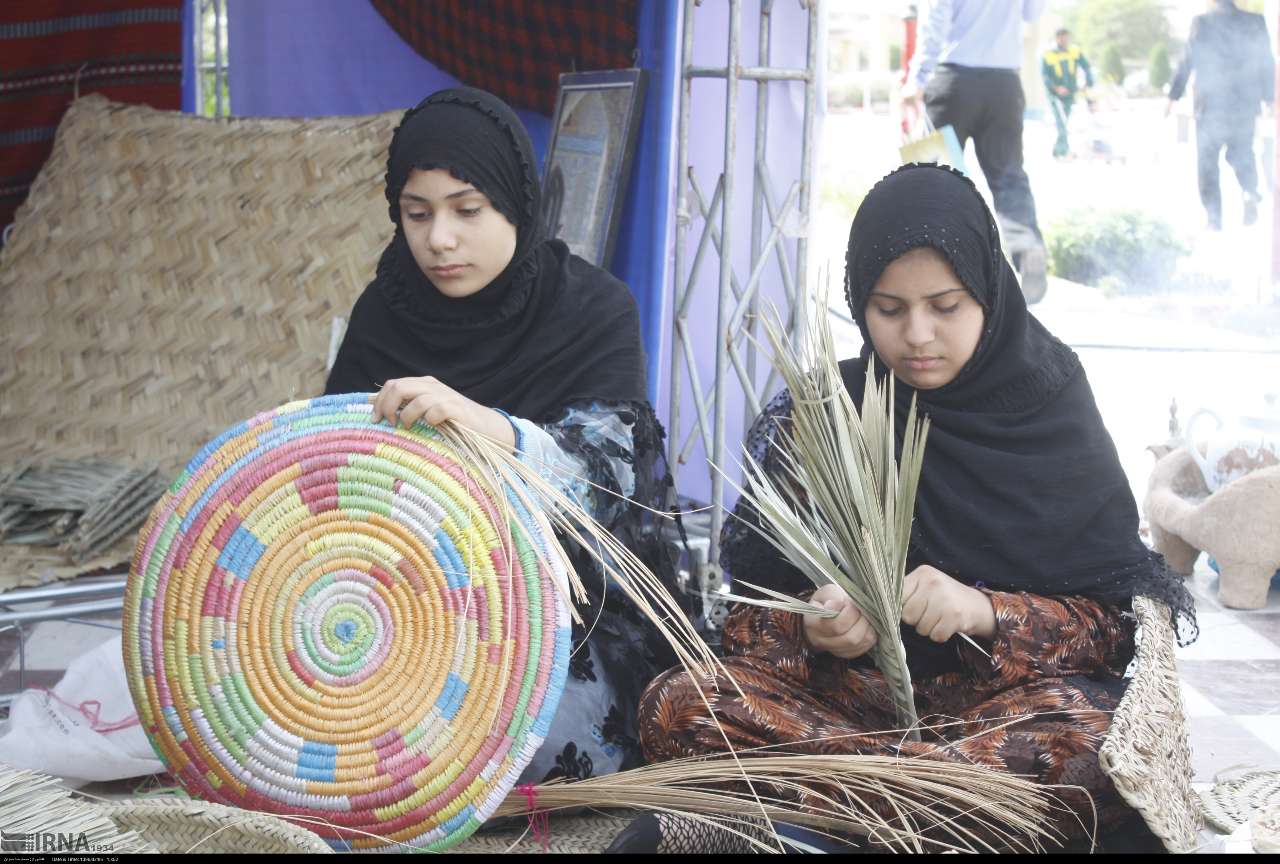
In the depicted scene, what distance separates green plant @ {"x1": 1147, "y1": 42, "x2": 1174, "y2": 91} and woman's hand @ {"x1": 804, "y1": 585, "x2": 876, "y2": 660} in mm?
10859

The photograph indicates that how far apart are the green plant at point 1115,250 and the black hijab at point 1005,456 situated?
7670 mm

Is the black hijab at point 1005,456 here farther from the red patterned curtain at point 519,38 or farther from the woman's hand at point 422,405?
the red patterned curtain at point 519,38

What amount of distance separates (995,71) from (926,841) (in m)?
5.46

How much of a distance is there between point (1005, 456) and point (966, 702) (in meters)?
0.38

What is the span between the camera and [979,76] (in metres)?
6.75

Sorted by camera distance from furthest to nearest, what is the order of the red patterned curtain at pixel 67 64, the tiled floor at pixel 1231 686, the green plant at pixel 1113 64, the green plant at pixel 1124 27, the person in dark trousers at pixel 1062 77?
the green plant at pixel 1124 27 < the green plant at pixel 1113 64 < the person in dark trousers at pixel 1062 77 < the red patterned curtain at pixel 67 64 < the tiled floor at pixel 1231 686

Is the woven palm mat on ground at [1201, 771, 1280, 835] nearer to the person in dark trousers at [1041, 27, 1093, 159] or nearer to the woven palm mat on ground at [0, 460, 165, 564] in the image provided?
the woven palm mat on ground at [0, 460, 165, 564]

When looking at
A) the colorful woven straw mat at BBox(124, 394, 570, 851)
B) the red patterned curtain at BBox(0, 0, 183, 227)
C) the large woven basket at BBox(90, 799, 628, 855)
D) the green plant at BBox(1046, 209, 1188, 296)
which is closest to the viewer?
the large woven basket at BBox(90, 799, 628, 855)

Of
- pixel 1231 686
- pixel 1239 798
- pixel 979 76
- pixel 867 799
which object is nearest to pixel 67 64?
pixel 867 799

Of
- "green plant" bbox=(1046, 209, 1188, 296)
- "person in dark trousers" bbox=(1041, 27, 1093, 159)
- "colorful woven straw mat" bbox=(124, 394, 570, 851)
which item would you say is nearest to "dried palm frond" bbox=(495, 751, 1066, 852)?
"colorful woven straw mat" bbox=(124, 394, 570, 851)

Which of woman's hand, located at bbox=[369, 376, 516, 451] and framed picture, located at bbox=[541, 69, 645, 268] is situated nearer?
woman's hand, located at bbox=[369, 376, 516, 451]

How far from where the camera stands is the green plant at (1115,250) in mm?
9516

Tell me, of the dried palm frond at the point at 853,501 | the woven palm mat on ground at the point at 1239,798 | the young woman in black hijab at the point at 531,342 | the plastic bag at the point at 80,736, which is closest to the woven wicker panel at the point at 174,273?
the plastic bag at the point at 80,736

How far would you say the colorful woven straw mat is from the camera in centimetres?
190
